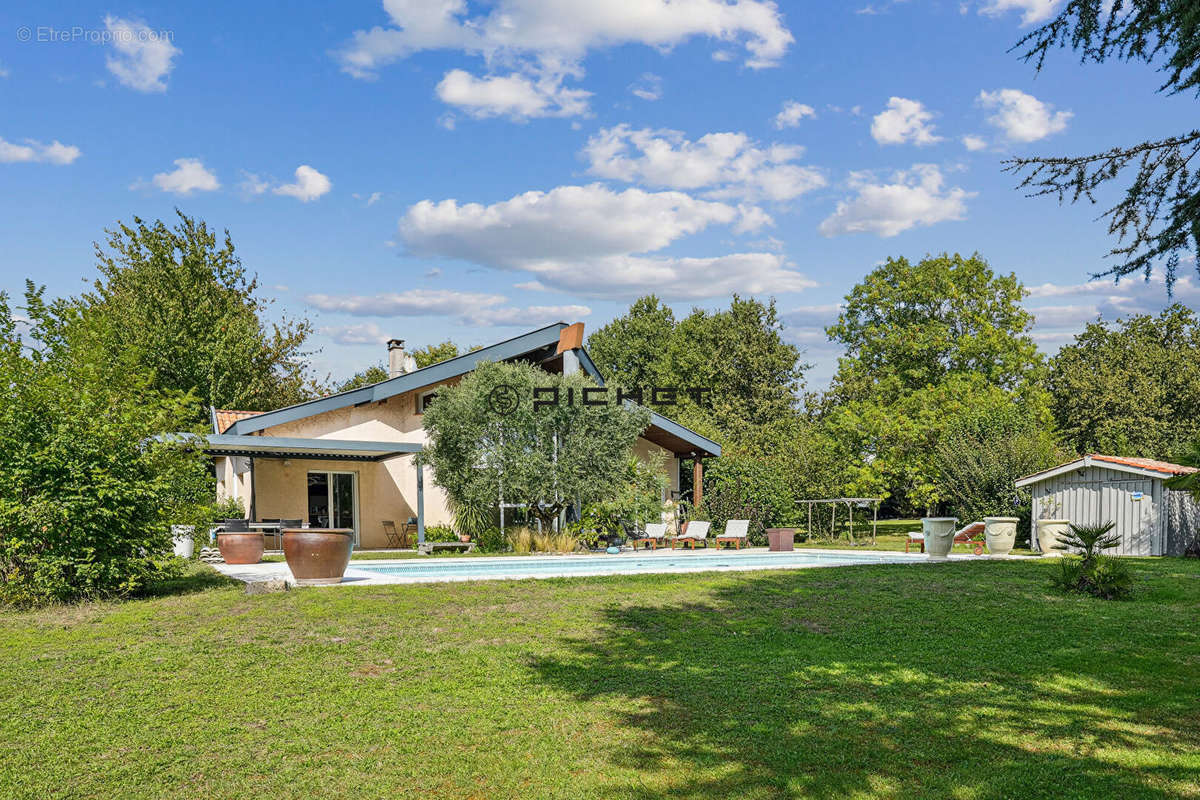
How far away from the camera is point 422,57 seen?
17.8 meters

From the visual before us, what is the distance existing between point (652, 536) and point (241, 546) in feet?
35.1

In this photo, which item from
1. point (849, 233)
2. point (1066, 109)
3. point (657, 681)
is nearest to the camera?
point (657, 681)

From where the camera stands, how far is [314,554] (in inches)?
448

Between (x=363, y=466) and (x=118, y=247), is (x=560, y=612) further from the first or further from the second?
(x=118, y=247)

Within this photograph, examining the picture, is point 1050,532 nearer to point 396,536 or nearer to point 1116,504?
point 1116,504

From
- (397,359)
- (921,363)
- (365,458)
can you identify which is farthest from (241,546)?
(921,363)

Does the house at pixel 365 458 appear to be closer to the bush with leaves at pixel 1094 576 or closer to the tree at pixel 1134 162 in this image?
the bush with leaves at pixel 1094 576

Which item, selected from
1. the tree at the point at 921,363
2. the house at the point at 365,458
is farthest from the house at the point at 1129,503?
the house at the point at 365,458

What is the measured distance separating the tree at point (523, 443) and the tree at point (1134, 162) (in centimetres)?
1428

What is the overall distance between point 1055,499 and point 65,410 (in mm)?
20334

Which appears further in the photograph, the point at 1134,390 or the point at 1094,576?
the point at 1134,390

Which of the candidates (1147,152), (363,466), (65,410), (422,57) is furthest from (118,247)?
(1147,152)

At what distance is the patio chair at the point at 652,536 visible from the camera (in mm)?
22017

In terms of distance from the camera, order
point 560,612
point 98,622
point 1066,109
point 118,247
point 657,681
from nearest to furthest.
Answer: point 657,681 < point 98,622 < point 560,612 < point 1066,109 < point 118,247
